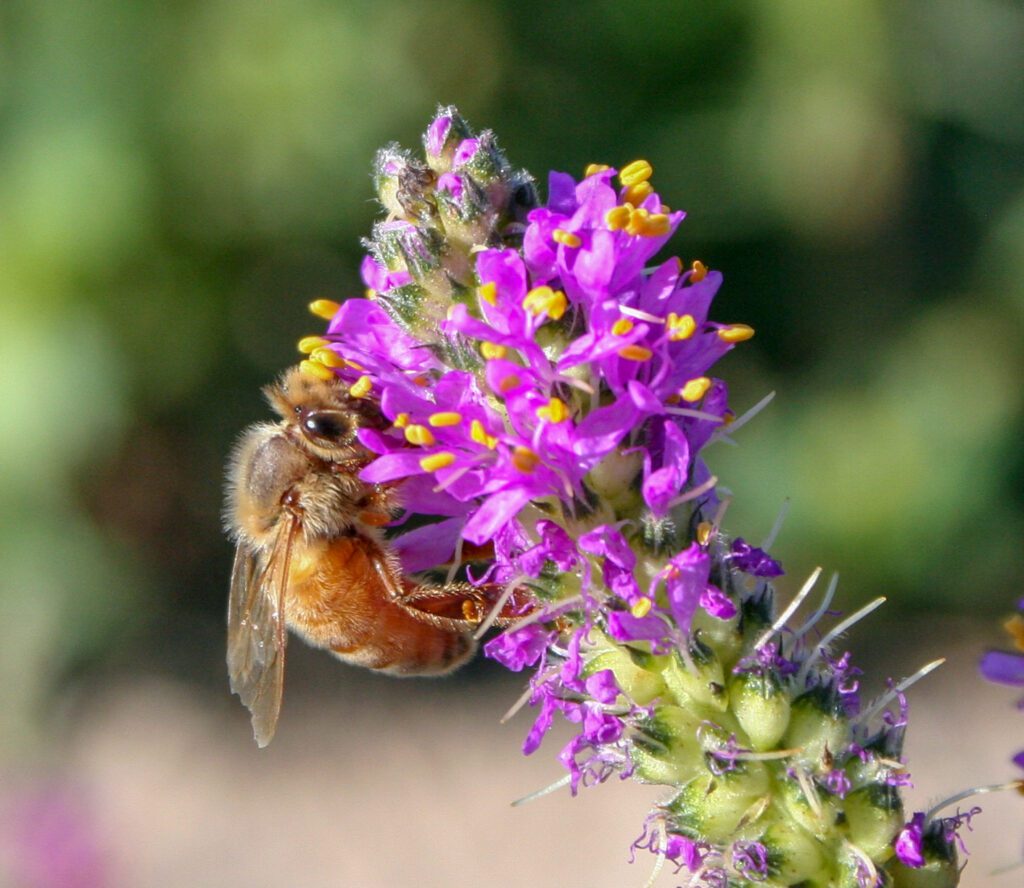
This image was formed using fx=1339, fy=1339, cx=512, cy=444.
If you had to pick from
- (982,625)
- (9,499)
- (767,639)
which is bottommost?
(9,499)

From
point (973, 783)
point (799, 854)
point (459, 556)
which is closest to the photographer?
point (799, 854)

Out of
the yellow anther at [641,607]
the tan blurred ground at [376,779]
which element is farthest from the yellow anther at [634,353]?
the tan blurred ground at [376,779]

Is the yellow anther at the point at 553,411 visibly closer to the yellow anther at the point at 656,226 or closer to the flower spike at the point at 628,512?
the flower spike at the point at 628,512

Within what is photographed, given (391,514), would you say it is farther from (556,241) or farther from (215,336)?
(215,336)

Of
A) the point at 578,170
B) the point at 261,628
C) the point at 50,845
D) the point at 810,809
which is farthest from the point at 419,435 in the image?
the point at 50,845

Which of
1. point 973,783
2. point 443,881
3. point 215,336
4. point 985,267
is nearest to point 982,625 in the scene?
point 973,783

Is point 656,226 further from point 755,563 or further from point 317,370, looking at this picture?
point 317,370
